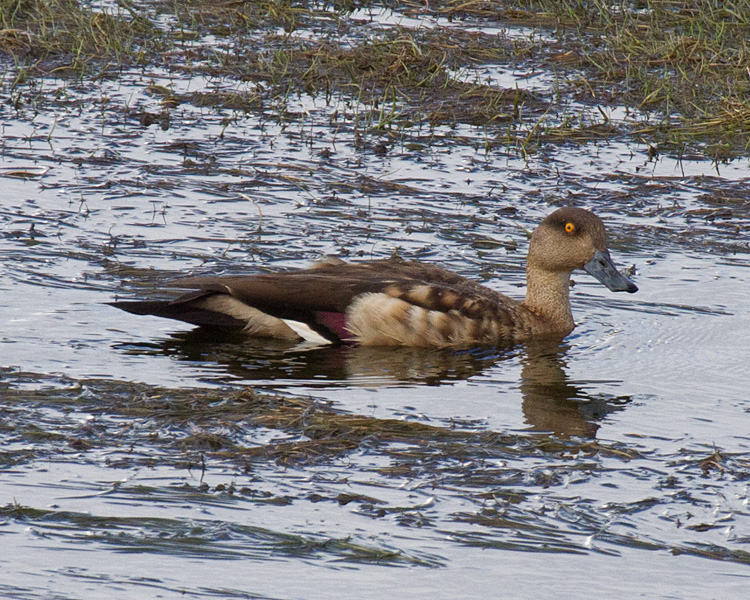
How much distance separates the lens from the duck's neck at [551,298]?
862 cm

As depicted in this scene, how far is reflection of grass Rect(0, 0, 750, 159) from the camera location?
1246cm

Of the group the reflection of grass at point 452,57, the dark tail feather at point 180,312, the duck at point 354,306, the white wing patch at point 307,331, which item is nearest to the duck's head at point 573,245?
the duck at point 354,306

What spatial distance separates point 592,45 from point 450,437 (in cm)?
900

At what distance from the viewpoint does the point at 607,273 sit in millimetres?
8711

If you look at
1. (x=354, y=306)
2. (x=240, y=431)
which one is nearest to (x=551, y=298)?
(x=354, y=306)

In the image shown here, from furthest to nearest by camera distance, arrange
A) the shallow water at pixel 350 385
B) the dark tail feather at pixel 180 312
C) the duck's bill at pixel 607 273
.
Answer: the duck's bill at pixel 607 273, the dark tail feather at pixel 180 312, the shallow water at pixel 350 385

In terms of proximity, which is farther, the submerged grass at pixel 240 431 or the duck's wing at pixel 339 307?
the duck's wing at pixel 339 307

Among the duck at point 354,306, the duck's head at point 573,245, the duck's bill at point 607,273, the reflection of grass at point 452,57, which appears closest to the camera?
the duck at point 354,306

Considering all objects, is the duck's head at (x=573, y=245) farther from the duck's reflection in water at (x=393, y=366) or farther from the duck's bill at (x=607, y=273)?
the duck's reflection in water at (x=393, y=366)

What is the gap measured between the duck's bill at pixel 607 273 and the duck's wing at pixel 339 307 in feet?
2.65

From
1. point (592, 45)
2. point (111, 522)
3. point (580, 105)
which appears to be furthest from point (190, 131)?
point (111, 522)

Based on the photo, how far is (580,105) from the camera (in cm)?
1302

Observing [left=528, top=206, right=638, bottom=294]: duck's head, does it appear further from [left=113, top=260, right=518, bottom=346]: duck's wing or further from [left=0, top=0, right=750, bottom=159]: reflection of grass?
[left=0, top=0, right=750, bottom=159]: reflection of grass

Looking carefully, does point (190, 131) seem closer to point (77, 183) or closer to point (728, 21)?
point (77, 183)
